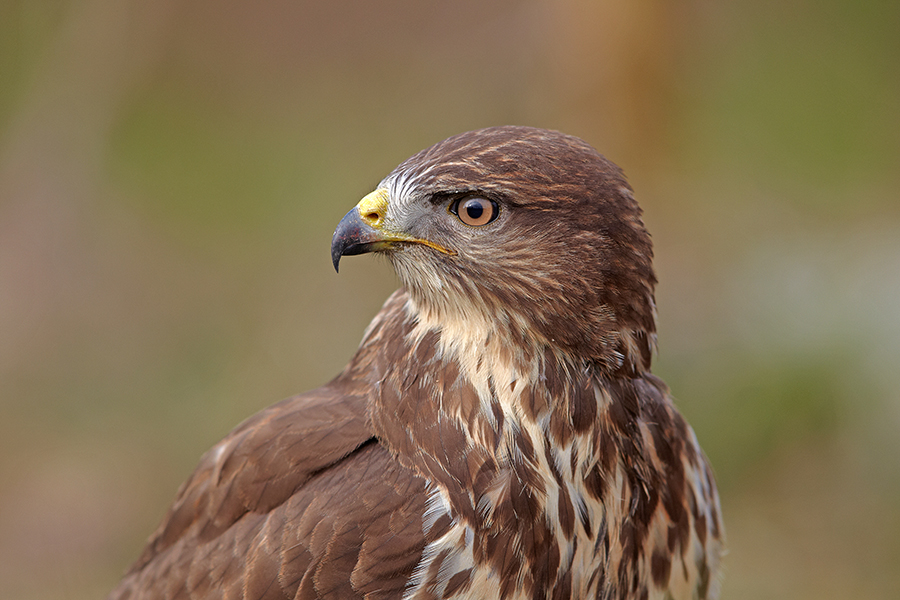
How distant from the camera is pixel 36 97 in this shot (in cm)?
709

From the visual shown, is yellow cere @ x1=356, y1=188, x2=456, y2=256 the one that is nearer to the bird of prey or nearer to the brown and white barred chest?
the bird of prey

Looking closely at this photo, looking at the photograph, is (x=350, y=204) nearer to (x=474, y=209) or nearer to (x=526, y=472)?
(x=474, y=209)

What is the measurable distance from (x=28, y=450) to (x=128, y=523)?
4.56ft

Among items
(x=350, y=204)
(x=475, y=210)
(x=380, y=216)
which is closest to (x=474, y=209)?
(x=475, y=210)

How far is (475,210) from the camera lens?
269 cm

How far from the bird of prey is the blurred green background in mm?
3266

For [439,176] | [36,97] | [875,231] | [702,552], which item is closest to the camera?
[439,176]

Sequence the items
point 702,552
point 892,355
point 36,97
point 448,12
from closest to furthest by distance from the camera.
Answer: point 702,552, point 892,355, point 36,97, point 448,12

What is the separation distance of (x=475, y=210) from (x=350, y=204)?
6966 millimetres

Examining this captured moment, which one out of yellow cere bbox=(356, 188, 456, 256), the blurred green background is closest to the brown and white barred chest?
yellow cere bbox=(356, 188, 456, 256)

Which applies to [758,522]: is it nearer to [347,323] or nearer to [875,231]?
[875,231]

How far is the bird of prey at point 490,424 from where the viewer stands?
8.59 ft

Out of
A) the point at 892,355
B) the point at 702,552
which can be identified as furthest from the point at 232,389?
the point at 702,552

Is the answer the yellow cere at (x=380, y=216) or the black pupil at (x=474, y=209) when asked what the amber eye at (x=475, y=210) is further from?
the yellow cere at (x=380, y=216)
